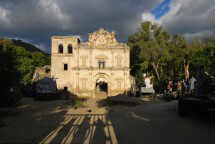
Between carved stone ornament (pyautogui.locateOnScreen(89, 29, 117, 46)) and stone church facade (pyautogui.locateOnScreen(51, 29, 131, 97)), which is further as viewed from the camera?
carved stone ornament (pyautogui.locateOnScreen(89, 29, 117, 46))

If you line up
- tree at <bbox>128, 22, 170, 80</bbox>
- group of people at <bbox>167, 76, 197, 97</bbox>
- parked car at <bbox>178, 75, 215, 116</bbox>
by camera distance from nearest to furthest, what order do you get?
parked car at <bbox>178, 75, 215, 116</bbox>
group of people at <bbox>167, 76, 197, 97</bbox>
tree at <bbox>128, 22, 170, 80</bbox>

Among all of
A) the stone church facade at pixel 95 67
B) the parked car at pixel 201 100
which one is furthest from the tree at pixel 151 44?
the parked car at pixel 201 100

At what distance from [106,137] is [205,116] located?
5962mm

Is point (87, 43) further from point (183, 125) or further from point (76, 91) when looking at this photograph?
point (183, 125)

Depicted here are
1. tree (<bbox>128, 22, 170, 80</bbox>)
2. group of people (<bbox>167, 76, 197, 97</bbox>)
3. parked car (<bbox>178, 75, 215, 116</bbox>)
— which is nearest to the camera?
parked car (<bbox>178, 75, 215, 116</bbox>)

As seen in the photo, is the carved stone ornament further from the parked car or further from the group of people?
the parked car

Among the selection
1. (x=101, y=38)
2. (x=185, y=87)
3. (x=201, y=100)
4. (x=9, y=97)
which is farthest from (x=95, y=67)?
(x=201, y=100)

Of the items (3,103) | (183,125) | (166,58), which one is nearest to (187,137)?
(183,125)

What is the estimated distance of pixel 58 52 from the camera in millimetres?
37781

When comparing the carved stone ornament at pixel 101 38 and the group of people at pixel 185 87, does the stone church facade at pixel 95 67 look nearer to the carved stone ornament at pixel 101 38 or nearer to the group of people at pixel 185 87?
the carved stone ornament at pixel 101 38

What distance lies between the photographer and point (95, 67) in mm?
36281

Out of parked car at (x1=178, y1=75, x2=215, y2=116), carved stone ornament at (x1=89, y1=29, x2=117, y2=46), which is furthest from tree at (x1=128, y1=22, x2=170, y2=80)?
parked car at (x1=178, y1=75, x2=215, y2=116)

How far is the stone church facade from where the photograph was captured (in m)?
35.8

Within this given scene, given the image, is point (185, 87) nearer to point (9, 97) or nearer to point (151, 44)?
point (151, 44)
